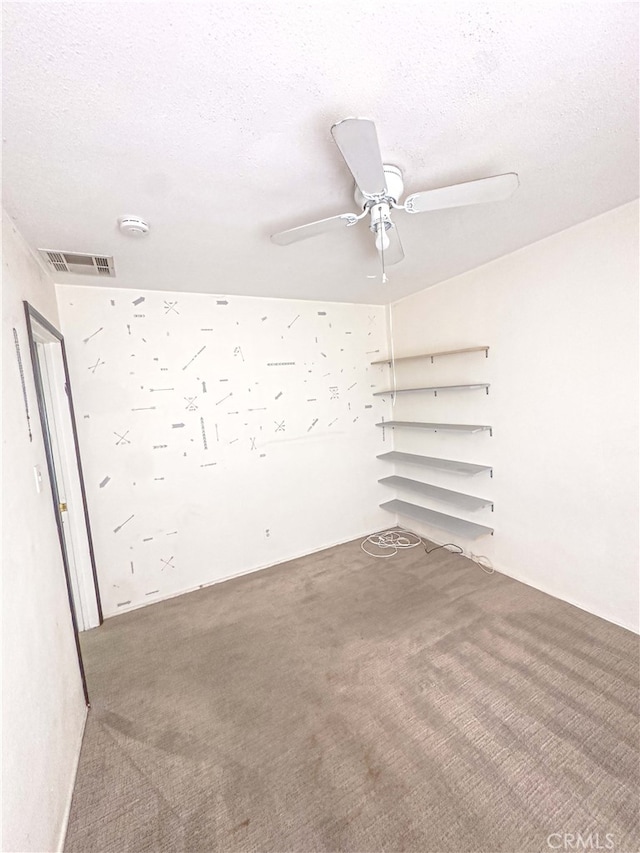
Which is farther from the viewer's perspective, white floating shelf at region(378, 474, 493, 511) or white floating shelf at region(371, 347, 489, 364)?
white floating shelf at region(378, 474, 493, 511)

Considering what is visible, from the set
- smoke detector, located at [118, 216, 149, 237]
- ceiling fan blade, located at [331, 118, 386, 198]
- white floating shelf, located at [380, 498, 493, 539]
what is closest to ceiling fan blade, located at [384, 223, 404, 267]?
ceiling fan blade, located at [331, 118, 386, 198]

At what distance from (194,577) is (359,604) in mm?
1406

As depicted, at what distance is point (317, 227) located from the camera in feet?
4.98

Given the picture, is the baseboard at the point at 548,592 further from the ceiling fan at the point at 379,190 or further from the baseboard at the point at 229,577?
the ceiling fan at the point at 379,190

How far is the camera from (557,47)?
1.00 metres

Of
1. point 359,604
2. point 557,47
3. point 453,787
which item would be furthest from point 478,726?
point 557,47

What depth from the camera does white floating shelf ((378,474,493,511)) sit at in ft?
9.77

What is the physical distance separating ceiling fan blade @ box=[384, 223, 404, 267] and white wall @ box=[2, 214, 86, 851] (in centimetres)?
164

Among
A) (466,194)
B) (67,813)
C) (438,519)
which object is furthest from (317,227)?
(438,519)

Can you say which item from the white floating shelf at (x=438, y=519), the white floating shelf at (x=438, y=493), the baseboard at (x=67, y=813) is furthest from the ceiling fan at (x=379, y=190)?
the baseboard at (x=67, y=813)

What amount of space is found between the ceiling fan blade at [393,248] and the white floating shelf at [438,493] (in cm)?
208

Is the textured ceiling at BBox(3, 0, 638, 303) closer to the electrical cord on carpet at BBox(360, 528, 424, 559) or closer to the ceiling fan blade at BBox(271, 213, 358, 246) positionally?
the ceiling fan blade at BBox(271, 213, 358, 246)

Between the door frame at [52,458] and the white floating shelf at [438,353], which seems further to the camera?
the white floating shelf at [438,353]

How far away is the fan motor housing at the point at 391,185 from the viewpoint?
4.66ft
